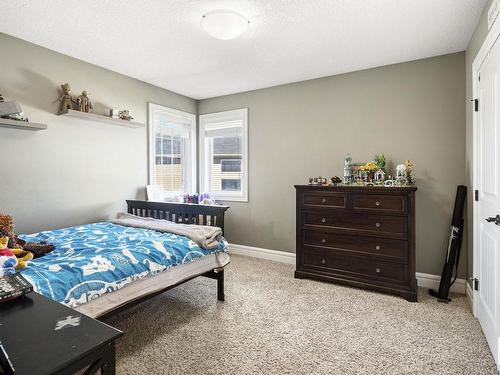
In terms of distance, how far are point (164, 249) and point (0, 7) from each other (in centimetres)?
218

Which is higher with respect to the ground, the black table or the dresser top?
the dresser top

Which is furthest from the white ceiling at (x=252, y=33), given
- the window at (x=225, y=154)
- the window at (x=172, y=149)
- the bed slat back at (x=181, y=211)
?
the bed slat back at (x=181, y=211)

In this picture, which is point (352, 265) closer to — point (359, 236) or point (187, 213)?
point (359, 236)

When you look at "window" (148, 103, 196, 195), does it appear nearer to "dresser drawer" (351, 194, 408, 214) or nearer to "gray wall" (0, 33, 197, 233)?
"gray wall" (0, 33, 197, 233)

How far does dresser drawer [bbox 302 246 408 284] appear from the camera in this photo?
276 cm

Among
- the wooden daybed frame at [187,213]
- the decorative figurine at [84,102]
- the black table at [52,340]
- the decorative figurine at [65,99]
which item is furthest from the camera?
the decorative figurine at [84,102]

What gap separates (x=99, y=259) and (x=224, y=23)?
74.2 inches

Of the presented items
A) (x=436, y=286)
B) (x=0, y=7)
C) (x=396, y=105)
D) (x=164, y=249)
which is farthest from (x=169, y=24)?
(x=436, y=286)

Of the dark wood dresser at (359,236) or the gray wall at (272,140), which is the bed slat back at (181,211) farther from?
the dark wood dresser at (359,236)

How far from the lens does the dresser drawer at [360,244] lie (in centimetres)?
275

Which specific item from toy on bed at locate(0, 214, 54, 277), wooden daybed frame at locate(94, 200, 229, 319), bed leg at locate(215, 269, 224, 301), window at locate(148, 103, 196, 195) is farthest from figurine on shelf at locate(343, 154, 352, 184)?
toy on bed at locate(0, 214, 54, 277)

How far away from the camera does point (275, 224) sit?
157 inches

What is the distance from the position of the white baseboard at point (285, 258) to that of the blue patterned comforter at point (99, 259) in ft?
4.83

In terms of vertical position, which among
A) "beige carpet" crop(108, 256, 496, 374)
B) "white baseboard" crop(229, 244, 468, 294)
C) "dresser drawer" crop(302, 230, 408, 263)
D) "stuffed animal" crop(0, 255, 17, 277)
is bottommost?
"beige carpet" crop(108, 256, 496, 374)
